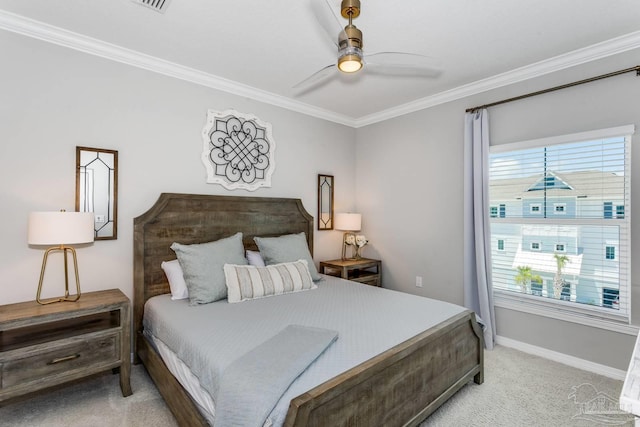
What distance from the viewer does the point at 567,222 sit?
2787 millimetres

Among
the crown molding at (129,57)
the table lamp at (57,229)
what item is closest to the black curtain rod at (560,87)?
the crown molding at (129,57)

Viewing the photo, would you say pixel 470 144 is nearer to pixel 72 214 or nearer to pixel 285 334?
pixel 285 334

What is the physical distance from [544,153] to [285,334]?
2.80 metres

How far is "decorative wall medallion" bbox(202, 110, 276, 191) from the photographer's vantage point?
319cm

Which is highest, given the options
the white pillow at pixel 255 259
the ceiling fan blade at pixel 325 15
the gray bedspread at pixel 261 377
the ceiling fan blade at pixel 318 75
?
the ceiling fan blade at pixel 325 15

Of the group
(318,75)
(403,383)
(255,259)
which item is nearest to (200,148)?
(255,259)

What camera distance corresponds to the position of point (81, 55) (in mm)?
2520

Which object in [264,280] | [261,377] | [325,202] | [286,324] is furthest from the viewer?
[325,202]

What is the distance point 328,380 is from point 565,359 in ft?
8.36

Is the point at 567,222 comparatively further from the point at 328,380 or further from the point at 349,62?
the point at 328,380

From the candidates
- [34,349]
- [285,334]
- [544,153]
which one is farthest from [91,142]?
[544,153]

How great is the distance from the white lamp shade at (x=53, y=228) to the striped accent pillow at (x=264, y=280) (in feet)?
3.45

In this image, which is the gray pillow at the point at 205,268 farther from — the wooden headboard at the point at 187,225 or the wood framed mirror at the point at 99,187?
the wood framed mirror at the point at 99,187

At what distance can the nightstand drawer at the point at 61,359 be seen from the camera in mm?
1887
